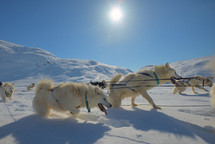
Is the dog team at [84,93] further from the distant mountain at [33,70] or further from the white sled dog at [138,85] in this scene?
the distant mountain at [33,70]

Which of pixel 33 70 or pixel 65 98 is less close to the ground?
pixel 33 70

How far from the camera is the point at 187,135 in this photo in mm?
1837

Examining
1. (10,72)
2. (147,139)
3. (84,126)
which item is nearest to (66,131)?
(84,126)

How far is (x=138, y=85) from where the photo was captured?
148 inches

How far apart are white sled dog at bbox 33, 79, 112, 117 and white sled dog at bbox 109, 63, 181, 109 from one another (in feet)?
2.83

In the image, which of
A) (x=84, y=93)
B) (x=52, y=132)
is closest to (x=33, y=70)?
(x=84, y=93)

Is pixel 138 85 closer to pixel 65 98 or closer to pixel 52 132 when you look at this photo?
pixel 65 98

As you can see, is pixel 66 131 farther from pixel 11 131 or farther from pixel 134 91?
pixel 134 91

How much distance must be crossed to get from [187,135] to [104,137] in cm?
124

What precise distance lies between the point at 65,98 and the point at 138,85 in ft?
7.17

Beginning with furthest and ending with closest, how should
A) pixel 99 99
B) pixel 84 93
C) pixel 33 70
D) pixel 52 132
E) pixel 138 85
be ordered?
pixel 33 70
pixel 138 85
pixel 99 99
pixel 84 93
pixel 52 132

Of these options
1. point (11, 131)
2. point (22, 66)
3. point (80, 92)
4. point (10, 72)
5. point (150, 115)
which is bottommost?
point (11, 131)

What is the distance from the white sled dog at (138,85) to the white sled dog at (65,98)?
2.83ft

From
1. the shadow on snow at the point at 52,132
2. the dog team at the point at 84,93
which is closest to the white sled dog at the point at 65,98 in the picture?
the dog team at the point at 84,93
